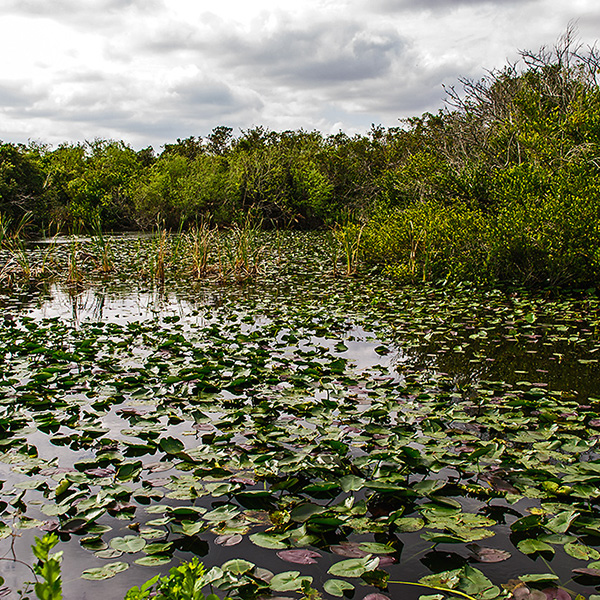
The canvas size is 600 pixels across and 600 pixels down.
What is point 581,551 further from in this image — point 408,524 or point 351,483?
point 351,483

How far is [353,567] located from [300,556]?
23 cm

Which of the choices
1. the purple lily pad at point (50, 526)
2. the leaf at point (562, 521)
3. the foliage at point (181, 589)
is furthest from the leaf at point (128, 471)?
the leaf at point (562, 521)

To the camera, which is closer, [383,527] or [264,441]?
[383,527]

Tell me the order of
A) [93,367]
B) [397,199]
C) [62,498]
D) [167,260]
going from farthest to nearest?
[397,199], [167,260], [93,367], [62,498]

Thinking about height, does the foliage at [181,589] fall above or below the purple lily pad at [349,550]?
above

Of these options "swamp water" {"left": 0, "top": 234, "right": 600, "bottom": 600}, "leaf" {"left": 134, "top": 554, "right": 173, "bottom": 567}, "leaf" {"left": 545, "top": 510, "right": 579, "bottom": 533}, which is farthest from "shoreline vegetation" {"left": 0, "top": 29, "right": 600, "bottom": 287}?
"leaf" {"left": 134, "top": 554, "right": 173, "bottom": 567}

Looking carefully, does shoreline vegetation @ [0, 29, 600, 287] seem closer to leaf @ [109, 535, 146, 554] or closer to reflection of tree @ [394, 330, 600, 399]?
reflection of tree @ [394, 330, 600, 399]

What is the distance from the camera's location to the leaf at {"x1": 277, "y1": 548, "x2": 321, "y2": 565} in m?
2.16

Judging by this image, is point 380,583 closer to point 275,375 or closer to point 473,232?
point 275,375

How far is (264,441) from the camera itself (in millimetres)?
3330

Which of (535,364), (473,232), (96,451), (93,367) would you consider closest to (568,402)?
(535,364)

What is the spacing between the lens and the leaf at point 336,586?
200 centimetres

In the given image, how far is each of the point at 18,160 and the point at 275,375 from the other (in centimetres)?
2443

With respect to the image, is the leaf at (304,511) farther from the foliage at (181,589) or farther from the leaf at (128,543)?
the foliage at (181,589)
